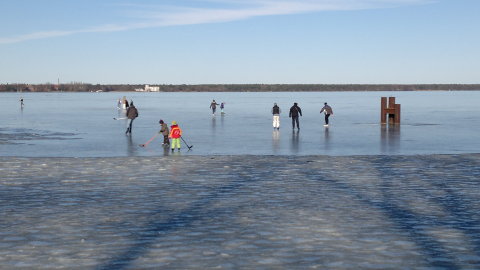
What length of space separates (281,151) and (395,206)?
1089cm

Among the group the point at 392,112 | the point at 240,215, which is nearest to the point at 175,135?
Result: the point at 240,215

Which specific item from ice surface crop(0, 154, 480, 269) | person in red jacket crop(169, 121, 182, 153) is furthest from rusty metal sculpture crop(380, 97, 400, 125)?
ice surface crop(0, 154, 480, 269)

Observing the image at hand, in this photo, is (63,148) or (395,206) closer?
(395,206)

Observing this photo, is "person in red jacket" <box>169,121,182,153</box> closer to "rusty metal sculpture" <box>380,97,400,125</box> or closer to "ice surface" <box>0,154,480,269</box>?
"ice surface" <box>0,154,480,269</box>

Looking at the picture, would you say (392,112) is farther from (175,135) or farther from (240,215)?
(240,215)

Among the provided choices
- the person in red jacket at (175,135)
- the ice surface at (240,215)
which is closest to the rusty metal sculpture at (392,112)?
the person in red jacket at (175,135)

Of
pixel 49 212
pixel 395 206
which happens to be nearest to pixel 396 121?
pixel 395 206

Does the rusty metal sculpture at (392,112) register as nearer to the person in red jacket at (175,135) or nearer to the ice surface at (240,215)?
the person in red jacket at (175,135)

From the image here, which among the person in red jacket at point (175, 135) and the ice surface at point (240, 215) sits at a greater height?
the person in red jacket at point (175, 135)

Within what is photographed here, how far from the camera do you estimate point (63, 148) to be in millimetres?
24141

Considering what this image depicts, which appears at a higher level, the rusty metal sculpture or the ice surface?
the rusty metal sculpture

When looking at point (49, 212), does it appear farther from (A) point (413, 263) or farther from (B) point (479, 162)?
(B) point (479, 162)

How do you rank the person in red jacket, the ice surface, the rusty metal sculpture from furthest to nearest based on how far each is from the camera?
the rusty metal sculpture
the person in red jacket
the ice surface

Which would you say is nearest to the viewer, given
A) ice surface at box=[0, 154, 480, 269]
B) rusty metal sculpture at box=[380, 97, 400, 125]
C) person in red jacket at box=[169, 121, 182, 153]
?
ice surface at box=[0, 154, 480, 269]
